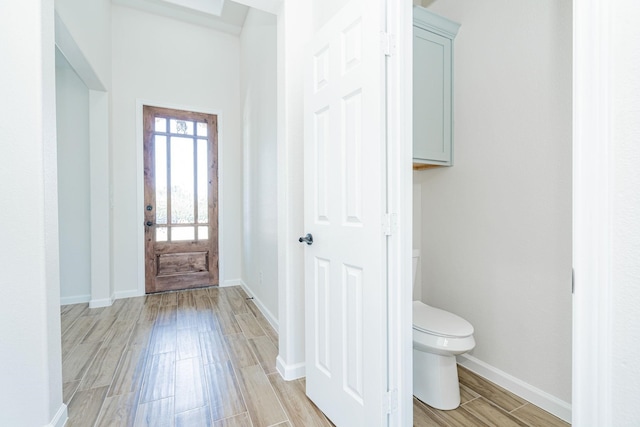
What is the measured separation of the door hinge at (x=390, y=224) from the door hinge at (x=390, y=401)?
2.20ft

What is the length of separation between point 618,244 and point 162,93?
455 cm

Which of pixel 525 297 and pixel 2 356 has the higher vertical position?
pixel 525 297

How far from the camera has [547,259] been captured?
5.51 ft

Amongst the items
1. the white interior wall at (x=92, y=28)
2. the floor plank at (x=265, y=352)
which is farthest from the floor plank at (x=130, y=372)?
the white interior wall at (x=92, y=28)

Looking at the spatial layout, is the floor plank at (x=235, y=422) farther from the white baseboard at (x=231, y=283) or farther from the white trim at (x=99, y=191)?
the white baseboard at (x=231, y=283)

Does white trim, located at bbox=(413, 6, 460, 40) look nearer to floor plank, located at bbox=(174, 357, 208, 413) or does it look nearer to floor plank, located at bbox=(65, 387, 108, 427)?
floor plank, located at bbox=(174, 357, 208, 413)

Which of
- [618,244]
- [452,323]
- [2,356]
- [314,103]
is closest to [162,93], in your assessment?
[314,103]

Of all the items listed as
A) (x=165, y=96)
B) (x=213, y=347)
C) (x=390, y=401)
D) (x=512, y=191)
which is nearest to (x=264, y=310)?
(x=213, y=347)

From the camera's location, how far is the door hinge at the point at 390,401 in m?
1.25

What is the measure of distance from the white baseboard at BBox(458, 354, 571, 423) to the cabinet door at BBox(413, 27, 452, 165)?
1407mm

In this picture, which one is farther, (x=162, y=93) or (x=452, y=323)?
(x=162, y=93)

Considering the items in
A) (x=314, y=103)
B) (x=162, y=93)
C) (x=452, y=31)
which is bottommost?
(x=314, y=103)

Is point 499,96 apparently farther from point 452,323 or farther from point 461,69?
point 452,323

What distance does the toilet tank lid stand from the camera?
1.64 meters
